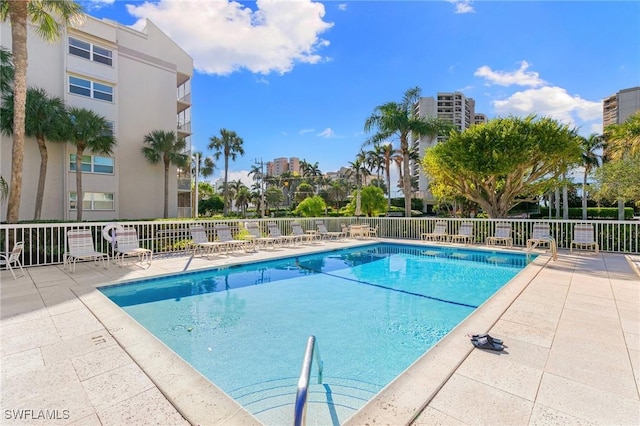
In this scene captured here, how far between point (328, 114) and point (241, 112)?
7131mm

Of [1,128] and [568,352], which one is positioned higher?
[1,128]

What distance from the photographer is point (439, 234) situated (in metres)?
13.4

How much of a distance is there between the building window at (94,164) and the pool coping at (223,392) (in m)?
17.7

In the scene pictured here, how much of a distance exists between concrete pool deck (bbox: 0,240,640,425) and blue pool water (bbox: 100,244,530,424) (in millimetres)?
576

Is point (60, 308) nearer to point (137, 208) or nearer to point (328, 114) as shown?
point (137, 208)

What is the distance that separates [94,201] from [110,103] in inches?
239

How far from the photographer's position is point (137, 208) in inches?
795

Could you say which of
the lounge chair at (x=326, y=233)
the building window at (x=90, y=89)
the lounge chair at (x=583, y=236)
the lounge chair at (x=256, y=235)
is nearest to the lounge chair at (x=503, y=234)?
the lounge chair at (x=583, y=236)

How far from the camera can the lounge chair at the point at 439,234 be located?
44.2 feet

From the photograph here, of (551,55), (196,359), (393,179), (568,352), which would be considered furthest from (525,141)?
(393,179)

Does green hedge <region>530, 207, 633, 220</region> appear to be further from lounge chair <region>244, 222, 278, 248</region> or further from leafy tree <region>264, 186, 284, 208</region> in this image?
leafy tree <region>264, 186, 284, 208</region>

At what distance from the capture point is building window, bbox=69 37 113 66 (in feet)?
57.0

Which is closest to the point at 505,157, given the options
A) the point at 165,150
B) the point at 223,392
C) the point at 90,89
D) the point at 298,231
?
the point at 298,231

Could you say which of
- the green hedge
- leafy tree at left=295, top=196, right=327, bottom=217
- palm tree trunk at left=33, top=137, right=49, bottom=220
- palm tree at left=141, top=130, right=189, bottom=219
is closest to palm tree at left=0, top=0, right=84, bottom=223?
palm tree trunk at left=33, top=137, right=49, bottom=220
